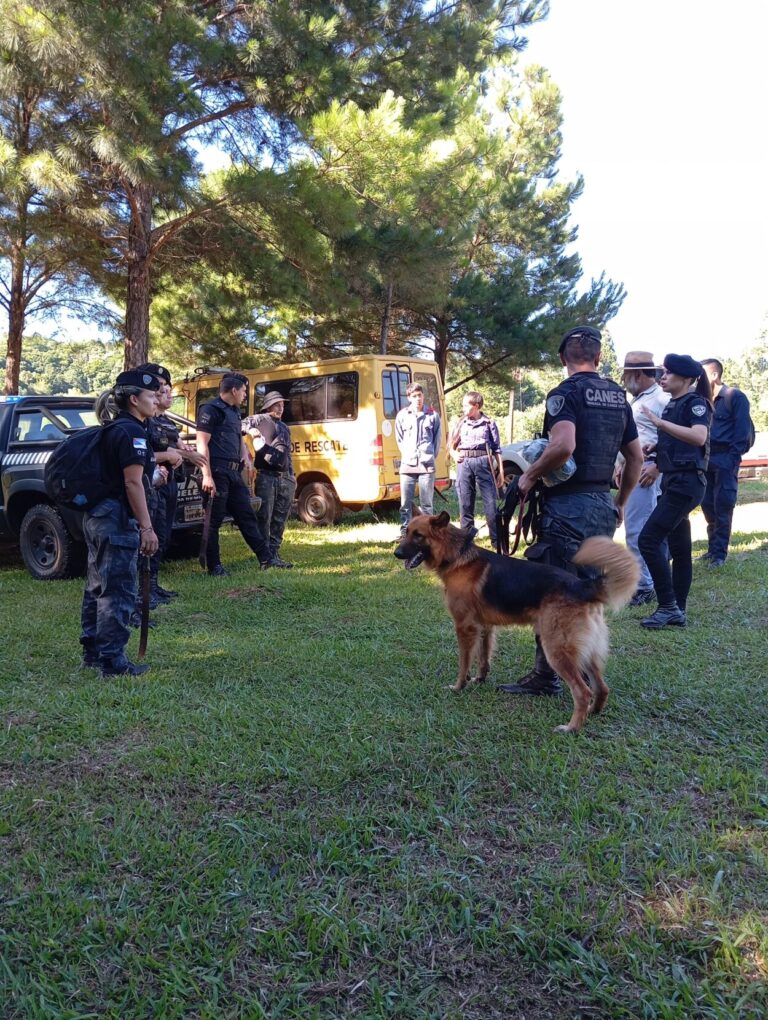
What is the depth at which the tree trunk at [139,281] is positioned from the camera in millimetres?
9898

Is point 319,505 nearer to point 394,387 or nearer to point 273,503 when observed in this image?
point 394,387

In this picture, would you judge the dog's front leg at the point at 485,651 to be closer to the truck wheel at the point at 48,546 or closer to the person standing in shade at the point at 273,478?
the person standing in shade at the point at 273,478

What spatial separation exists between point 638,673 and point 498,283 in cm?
1461

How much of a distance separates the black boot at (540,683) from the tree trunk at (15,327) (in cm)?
1108

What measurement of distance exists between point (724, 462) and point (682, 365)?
115 inches

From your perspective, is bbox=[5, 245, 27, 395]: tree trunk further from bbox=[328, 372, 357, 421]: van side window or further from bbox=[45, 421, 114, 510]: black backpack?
bbox=[45, 421, 114, 510]: black backpack

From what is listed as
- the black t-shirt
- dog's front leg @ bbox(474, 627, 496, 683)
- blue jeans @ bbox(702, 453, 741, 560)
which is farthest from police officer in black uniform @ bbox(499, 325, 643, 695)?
blue jeans @ bbox(702, 453, 741, 560)

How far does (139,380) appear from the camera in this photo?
4.32 metres

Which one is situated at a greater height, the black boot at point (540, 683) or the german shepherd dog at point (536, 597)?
the german shepherd dog at point (536, 597)

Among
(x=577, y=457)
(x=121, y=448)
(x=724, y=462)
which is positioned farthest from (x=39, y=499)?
(x=724, y=462)

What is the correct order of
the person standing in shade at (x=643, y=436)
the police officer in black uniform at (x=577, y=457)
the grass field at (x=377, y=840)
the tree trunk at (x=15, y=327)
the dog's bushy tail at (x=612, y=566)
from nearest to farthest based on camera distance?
1. the grass field at (x=377, y=840)
2. the dog's bushy tail at (x=612, y=566)
3. the police officer in black uniform at (x=577, y=457)
4. the person standing in shade at (x=643, y=436)
5. the tree trunk at (x=15, y=327)

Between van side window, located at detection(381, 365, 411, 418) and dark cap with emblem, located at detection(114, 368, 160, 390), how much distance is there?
21.0ft

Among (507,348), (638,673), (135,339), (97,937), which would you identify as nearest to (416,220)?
(135,339)

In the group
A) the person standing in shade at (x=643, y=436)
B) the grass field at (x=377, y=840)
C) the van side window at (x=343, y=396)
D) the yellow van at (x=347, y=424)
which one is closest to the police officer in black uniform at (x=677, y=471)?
the person standing in shade at (x=643, y=436)
